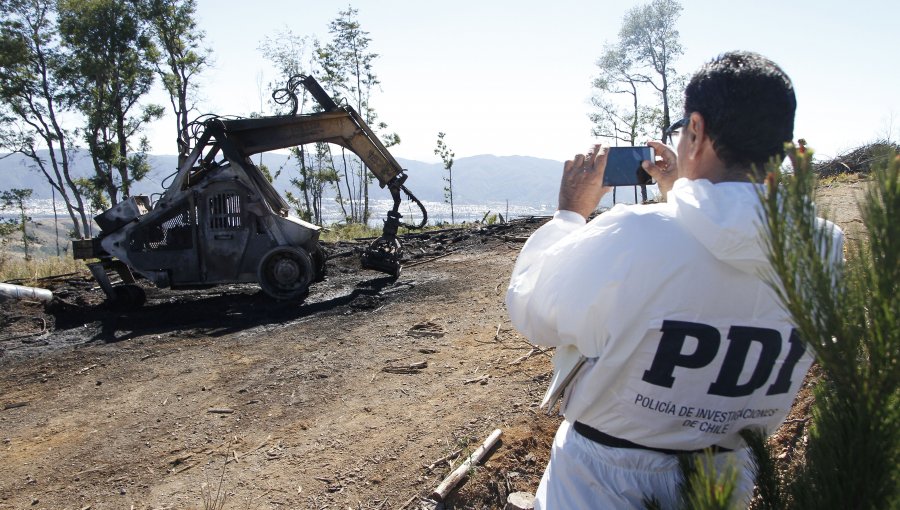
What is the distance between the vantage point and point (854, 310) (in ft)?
3.01

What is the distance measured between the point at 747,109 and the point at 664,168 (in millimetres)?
542

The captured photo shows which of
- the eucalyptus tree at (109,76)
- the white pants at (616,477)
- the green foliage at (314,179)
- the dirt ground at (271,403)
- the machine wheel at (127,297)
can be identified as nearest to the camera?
the white pants at (616,477)

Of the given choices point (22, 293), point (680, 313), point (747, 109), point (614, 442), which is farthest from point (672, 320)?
point (22, 293)

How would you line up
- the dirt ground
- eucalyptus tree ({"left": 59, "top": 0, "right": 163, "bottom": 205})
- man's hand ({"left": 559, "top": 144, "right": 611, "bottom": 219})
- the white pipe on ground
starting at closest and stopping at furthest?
man's hand ({"left": 559, "top": 144, "right": 611, "bottom": 219}), the dirt ground, the white pipe on ground, eucalyptus tree ({"left": 59, "top": 0, "right": 163, "bottom": 205})

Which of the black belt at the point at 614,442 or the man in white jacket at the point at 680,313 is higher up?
the man in white jacket at the point at 680,313

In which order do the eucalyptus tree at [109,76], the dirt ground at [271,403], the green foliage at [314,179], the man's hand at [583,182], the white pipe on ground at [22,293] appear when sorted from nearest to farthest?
the man's hand at [583,182] < the dirt ground at [271,403] < the white pipe on ground at [22,293] < the eucalyptus tree at [109,76] < the green foliage at [314,179]

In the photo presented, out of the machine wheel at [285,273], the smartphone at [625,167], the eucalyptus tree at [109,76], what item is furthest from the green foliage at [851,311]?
the eucalyptus tree at [109,76]

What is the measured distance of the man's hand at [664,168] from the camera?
1.86 meters

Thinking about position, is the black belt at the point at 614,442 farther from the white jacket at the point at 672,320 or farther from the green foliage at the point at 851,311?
the green foliage at the point at 851,311

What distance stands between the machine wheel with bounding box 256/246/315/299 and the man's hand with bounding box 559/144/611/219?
24.1ft

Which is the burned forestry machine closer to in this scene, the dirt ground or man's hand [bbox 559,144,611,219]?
the dirt ground

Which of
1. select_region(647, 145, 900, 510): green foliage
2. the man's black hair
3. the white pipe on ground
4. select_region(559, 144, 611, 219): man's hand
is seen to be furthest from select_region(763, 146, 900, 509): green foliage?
the white pipe on ground

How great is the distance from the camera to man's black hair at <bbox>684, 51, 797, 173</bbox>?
1351 mm

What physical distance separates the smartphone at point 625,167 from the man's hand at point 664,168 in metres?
0.02
